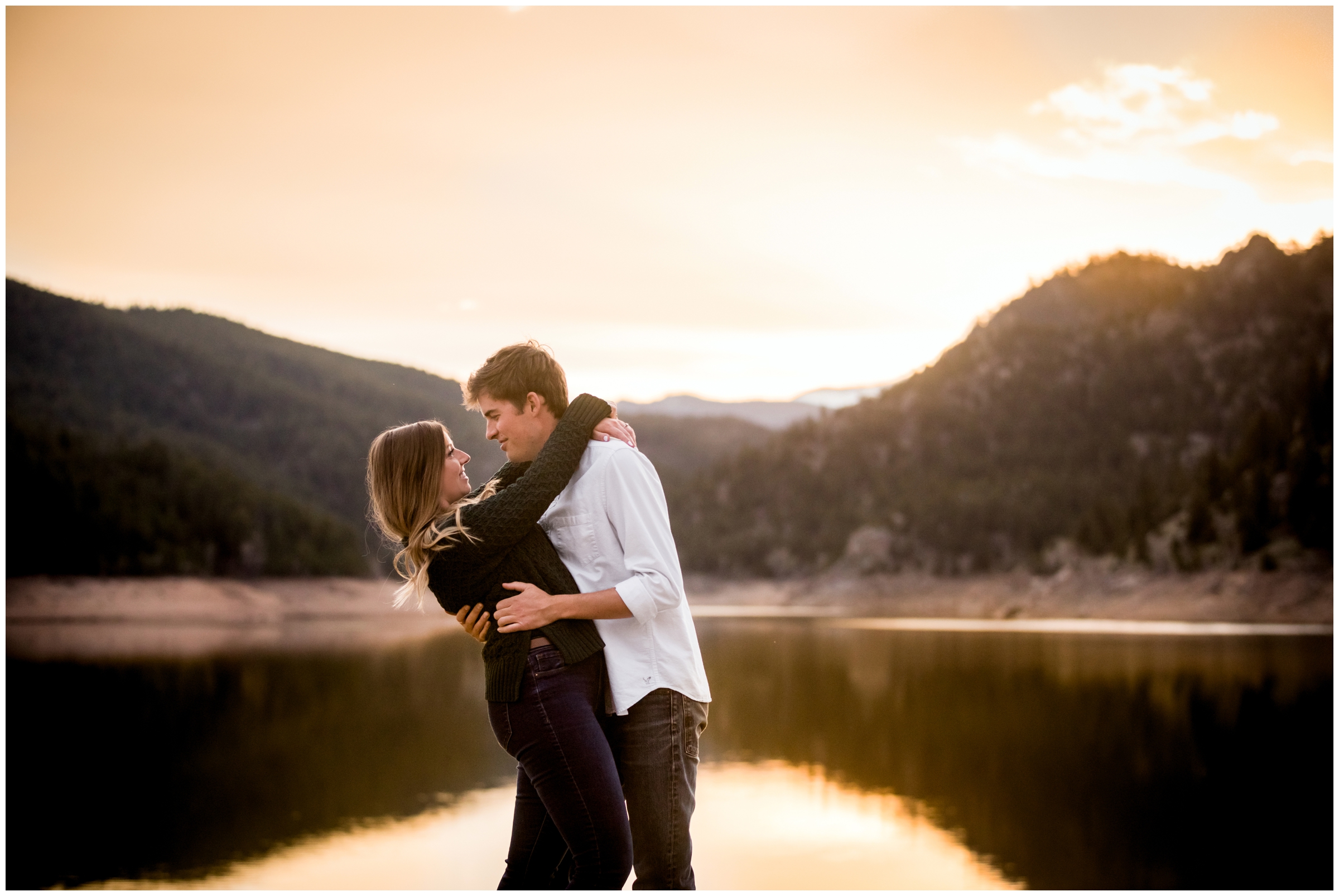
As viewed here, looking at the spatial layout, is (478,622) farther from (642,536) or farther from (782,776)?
(782,776)

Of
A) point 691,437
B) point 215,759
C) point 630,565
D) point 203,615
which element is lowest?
point 203,615

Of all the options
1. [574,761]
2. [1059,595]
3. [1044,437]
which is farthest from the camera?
[1044,437]

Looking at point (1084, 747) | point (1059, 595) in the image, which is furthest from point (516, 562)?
point (1059, 595)

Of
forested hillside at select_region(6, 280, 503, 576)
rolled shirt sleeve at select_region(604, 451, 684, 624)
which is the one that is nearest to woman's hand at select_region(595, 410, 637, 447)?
rolled shirt sleeve at select_region(604, 451, 684, 624)

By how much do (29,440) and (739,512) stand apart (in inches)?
2383

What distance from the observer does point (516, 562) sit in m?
2.72

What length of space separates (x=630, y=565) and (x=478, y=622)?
391 millimetres

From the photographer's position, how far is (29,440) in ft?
309

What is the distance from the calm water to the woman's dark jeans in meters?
10.7

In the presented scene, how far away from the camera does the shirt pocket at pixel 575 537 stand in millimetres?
2762

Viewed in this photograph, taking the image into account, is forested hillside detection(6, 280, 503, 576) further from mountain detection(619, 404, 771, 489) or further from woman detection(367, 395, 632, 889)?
woman detection(367, 395, 632, 889)

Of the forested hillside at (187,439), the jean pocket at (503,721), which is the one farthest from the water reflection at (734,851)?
the forested hillside at (187,439)

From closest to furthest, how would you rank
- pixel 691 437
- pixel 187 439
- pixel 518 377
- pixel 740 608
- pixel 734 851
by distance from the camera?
pixel 518 377
pixel 734 851
pixel 740 608
pixel 187 439
pixel 691 437

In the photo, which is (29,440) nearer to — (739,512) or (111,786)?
(739,512)
